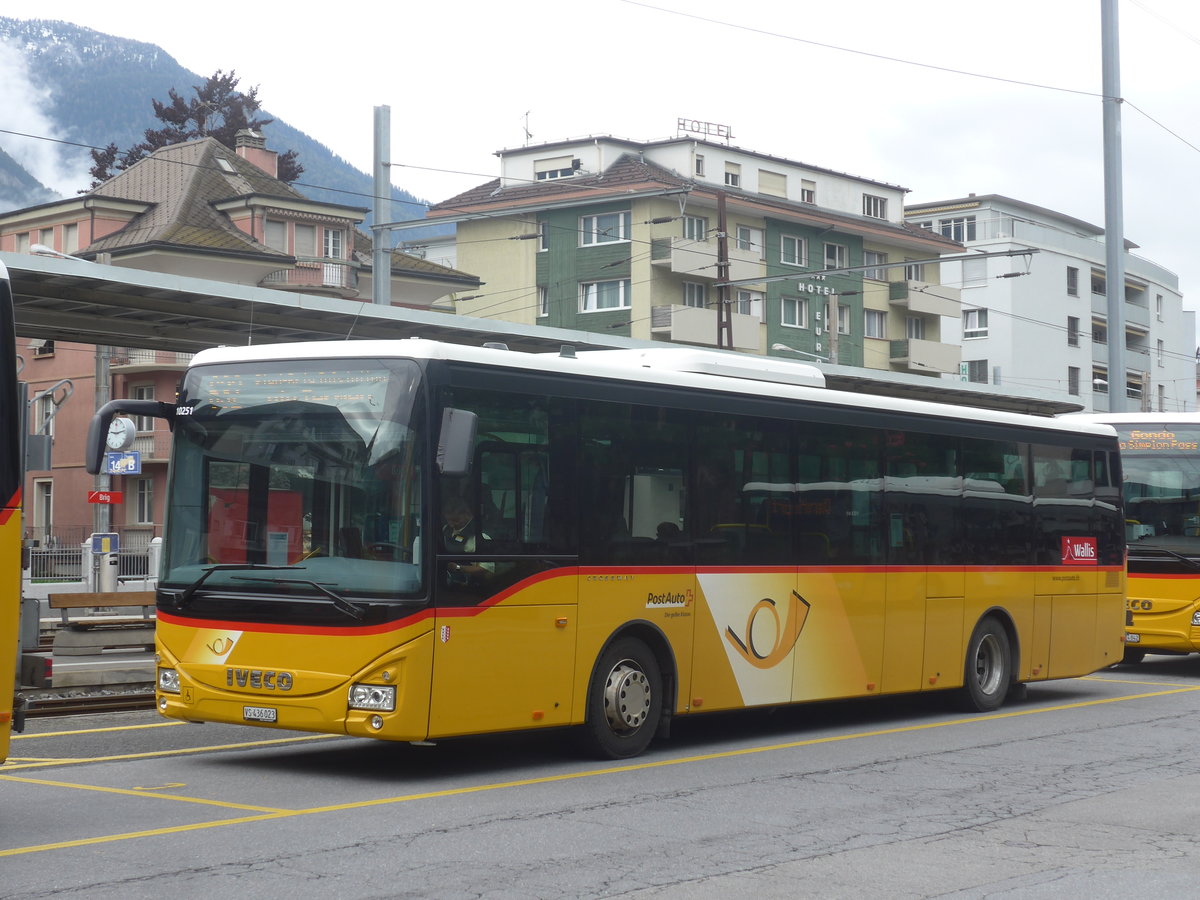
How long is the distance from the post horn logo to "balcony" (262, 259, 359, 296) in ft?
147

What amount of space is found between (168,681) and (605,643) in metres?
3.02

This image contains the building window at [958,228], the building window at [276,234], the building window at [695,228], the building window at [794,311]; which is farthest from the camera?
the building window at [958,228]

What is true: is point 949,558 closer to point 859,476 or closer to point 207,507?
point 859,476

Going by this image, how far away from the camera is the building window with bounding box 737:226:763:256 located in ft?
218

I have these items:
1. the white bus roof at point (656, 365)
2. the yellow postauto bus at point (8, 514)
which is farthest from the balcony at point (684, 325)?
the yellow postauto bus at point (8, 514)

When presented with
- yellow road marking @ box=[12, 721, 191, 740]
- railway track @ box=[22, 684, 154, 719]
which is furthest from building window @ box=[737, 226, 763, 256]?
yellow road marking @ box=[12, 721, 191, 740]

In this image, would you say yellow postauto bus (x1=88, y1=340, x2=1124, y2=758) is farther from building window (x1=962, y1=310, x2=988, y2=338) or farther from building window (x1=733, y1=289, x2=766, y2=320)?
building window (x1=962, y1=310, x2=988, y2=338)

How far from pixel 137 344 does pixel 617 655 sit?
1702 cm

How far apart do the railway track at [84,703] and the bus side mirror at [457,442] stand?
18.5ft

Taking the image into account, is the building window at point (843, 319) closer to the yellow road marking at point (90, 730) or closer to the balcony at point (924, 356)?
the balcony at point (924, 356)

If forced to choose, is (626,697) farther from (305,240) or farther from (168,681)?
(305,240)

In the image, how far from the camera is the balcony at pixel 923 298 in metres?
72.9

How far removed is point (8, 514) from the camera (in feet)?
28.0

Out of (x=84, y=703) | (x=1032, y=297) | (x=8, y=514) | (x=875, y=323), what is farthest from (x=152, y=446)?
(x=8, y=514)
